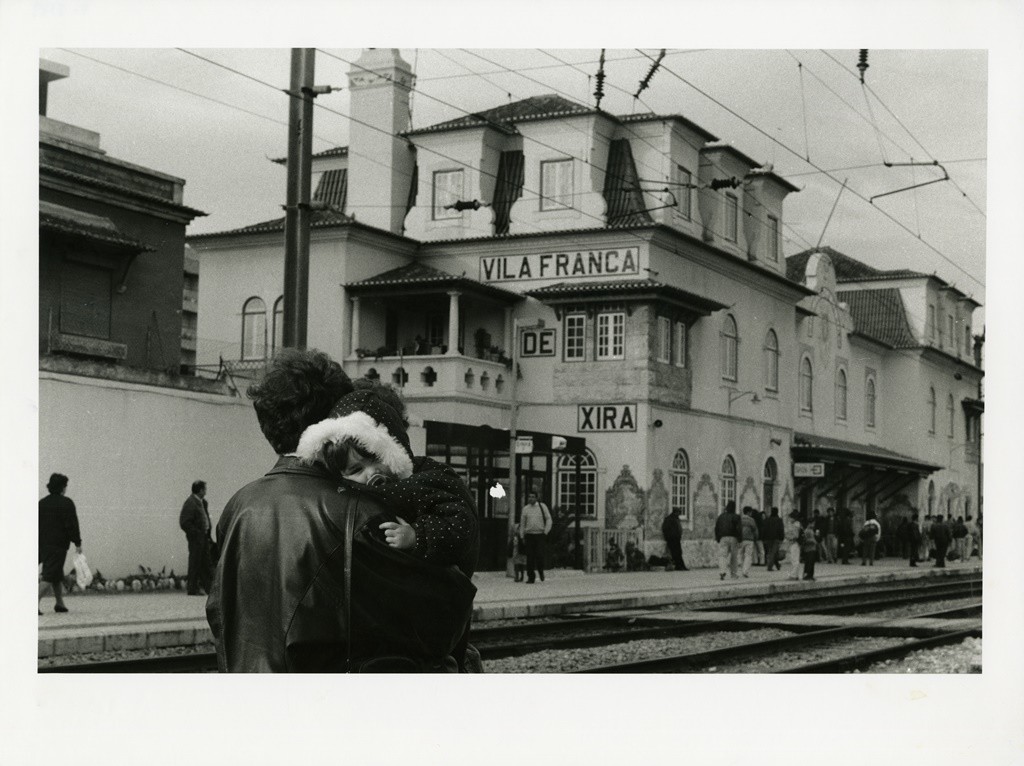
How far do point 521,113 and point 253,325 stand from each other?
22.5ft

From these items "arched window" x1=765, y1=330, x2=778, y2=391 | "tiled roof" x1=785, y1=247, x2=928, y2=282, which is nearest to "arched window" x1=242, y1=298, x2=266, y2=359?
"arched window" x1=765, y1=330, x2=778, y2=391

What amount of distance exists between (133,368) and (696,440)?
13.3 meters

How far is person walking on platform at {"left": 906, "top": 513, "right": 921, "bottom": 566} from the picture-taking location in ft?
91.2

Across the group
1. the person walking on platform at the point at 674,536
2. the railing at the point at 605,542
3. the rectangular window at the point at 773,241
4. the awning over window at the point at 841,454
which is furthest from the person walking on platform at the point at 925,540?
the rectangular window at the point at 773,241

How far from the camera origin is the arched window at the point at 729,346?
→ 28406mm

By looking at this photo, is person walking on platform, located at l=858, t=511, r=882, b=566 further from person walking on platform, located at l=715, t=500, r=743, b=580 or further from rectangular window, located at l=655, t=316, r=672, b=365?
person walking on platform, located at l=715, t=500, r=743, b=580

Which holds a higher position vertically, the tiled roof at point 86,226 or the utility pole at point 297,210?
the tiled roof at point 86,226

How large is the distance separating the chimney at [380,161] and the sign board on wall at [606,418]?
5275mm

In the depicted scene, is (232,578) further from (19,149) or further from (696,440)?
(696,440)

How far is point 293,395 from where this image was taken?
393cm

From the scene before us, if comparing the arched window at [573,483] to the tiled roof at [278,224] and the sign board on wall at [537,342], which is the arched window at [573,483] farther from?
the tiled roof at [278,224]

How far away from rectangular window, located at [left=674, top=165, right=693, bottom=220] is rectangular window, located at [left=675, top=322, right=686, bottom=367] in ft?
7.27

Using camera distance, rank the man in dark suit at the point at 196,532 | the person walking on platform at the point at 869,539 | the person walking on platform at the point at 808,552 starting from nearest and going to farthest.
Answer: the man in dark suit at the point at 196,532 < the person walking on platform at the point at 808,552 < the person walking on platform at the point at 869,539

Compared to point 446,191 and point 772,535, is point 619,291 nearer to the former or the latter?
point 446,191
